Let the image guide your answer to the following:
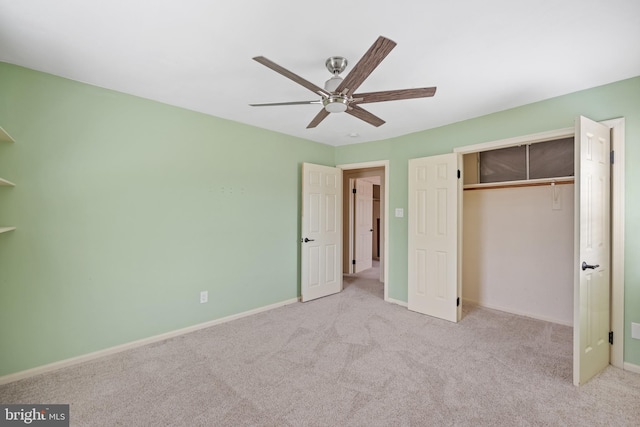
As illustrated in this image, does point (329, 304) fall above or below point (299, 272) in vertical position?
below

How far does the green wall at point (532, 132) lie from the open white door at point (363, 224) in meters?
1.98

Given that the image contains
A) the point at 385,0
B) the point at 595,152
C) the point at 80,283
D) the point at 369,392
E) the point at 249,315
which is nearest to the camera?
the point at 385,0

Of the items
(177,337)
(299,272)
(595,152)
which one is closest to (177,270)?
(177,337)

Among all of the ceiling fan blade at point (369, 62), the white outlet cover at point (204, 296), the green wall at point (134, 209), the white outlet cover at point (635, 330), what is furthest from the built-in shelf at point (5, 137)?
the white outlet cover at point (635, 330)

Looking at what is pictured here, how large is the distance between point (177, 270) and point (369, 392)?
2.20 m

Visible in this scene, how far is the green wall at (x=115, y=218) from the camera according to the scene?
217 centimetres

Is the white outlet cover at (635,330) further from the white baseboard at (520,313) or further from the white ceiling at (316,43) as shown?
the white ceiling at (316,43)

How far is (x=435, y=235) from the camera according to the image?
11.4ft

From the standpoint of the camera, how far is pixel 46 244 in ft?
7.39

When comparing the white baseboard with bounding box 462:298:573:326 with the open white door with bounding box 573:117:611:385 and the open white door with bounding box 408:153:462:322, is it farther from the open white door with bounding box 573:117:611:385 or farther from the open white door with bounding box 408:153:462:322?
the open white door with bounding box 573:117:611:385

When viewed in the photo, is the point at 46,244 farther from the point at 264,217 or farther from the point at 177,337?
the point at 264,217

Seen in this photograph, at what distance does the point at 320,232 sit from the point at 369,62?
2915 mm

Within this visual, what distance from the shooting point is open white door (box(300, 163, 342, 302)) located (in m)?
4.05

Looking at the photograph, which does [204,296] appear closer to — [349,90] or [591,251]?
[349,90]
